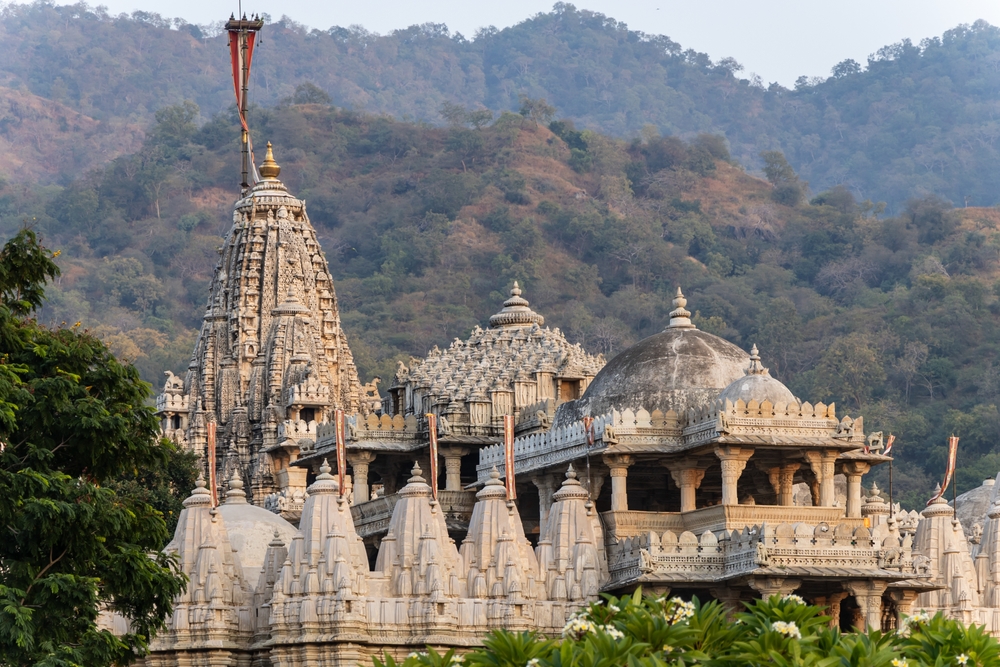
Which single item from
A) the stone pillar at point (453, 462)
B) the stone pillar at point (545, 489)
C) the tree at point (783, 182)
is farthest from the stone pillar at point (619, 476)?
the tree at point (783, 182)

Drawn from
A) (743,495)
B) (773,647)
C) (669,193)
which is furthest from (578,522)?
(669,193)

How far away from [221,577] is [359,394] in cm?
3377

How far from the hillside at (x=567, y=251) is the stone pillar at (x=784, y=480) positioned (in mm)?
56891

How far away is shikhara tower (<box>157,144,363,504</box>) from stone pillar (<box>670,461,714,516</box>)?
89.0 ft

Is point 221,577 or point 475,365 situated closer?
point 221,577

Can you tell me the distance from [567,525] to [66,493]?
1420 centimetres

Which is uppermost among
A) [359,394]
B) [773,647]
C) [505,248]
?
[505,248]

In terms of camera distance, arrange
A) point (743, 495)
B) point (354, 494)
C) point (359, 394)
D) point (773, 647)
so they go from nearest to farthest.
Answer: point (773, 647) < point (743, 495) < point (354, 494) < point (359, 394)

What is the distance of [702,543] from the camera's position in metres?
47.7

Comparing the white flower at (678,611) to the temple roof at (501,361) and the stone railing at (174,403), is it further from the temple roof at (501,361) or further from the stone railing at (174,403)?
the stone railing at (174,403)

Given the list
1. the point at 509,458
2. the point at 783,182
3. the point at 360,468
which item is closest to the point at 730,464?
the point at 509,458

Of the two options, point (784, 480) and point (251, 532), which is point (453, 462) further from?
point (784, 480)

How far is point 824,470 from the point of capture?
4991 centimetres

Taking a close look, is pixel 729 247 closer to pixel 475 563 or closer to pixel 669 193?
pixel 669 193
